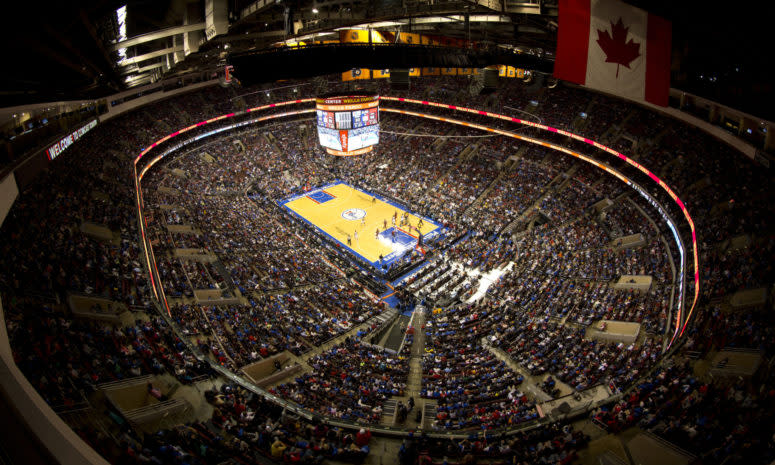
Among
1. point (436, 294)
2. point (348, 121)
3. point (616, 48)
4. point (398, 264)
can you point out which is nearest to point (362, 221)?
point (398, 264)

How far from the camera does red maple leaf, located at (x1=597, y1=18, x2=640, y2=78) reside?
7559mm

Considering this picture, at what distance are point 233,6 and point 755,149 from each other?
21.2m

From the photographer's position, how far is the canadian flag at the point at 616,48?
742 centimetres

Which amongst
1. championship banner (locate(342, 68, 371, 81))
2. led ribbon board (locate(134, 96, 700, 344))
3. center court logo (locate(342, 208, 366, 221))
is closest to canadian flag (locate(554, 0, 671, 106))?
championship banner (locate(342, 68, 371, 81))

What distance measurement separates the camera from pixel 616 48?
766 cm

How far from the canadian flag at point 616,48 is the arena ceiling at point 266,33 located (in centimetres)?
36

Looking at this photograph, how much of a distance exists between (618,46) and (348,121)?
2245 centimetres

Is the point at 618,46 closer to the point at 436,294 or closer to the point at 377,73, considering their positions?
the point at 377,73

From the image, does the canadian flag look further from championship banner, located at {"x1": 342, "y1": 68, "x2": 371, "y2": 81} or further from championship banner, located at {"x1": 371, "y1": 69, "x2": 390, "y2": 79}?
championship banner, located at {"x1": 371, "y1": 69, "x2": 390, "y2": 79}

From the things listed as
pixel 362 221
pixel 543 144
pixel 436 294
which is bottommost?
pixel 436 294

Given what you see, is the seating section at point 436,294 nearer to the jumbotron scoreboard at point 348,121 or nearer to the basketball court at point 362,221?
the basketball court at point 362,221

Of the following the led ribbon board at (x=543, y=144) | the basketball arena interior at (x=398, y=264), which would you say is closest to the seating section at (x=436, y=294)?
the basketball arena interior at (x=398, y=264)

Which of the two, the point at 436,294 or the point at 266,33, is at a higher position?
the point at 266,33

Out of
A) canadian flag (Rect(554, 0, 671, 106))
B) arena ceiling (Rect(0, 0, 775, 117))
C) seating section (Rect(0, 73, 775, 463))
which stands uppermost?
arena ceiling (Rect(0, 0, 775, 117))
